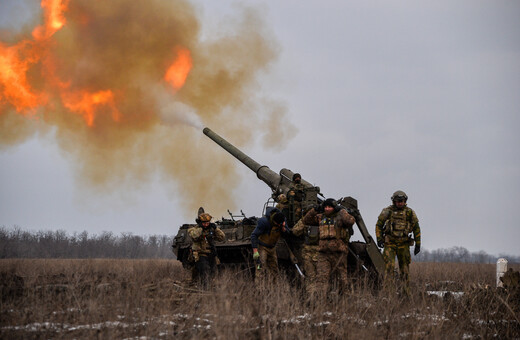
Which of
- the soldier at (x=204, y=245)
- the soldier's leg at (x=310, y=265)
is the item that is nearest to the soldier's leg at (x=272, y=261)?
the soldier's leg at (x=310, y=265)

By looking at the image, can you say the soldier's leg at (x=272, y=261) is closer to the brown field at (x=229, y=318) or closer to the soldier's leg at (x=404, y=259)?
the brown field at (x=229, y=318)

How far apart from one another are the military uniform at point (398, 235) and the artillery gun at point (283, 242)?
839 mm

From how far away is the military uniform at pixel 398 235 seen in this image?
930 centimetres

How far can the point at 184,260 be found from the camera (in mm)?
14039

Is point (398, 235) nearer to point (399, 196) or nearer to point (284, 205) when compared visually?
point (399, 196)

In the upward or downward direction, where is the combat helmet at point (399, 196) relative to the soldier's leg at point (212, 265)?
upward

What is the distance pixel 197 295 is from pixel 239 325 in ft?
7.65

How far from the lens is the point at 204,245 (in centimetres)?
1070

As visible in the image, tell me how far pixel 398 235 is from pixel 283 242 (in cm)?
258

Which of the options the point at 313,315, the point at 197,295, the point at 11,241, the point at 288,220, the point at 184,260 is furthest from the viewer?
the point at 11,241

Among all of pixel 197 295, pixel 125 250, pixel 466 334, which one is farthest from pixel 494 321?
pixel 125 250

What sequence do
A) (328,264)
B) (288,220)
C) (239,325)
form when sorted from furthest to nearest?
1. (288,220)
2. (328,264)
3. (239,325)

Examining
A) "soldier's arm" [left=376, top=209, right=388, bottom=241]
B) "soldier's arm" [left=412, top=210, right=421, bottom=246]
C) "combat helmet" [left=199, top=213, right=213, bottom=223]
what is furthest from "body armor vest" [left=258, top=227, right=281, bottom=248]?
"soldier's arm" [left=412, top=210, right=421, bottom=246]

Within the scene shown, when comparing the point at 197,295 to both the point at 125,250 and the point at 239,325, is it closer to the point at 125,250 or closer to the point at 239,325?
the point at 239,325
